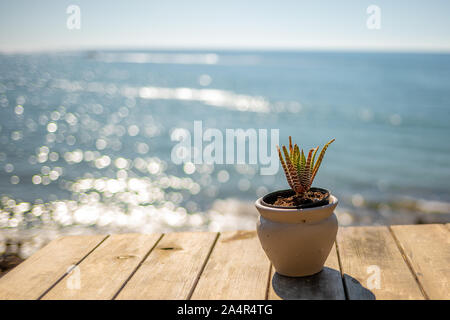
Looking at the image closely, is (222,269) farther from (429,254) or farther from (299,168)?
(429,254)

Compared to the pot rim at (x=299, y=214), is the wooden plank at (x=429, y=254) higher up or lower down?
lower down

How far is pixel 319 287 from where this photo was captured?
6.40 feet

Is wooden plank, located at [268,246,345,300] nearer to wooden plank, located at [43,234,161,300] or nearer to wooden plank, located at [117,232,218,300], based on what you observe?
wooden plank, located at [117,232,218,300]

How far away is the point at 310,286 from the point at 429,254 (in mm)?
796

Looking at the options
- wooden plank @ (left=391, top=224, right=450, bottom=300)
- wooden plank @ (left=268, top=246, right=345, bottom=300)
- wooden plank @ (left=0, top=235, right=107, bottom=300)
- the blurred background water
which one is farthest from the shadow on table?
the blurred background water

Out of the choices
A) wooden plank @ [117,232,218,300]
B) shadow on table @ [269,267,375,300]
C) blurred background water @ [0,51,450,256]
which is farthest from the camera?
blurred background water @ [0,51,450,256]

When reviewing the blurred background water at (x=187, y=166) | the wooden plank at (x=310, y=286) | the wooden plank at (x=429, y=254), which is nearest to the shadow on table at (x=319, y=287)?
the wooden plank at (x=310, y=286)

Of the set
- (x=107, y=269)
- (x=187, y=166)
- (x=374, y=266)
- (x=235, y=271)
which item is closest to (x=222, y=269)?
(x=235, y=271)

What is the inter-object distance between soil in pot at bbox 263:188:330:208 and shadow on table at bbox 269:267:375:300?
356 millimetres

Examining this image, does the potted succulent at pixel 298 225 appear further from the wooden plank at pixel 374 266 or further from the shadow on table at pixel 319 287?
the wooden plank at pixel 374 266

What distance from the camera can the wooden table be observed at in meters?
1.94

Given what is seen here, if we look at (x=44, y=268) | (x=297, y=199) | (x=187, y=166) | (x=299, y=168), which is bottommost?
(x=187, y=166)

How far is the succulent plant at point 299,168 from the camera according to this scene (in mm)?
2008
